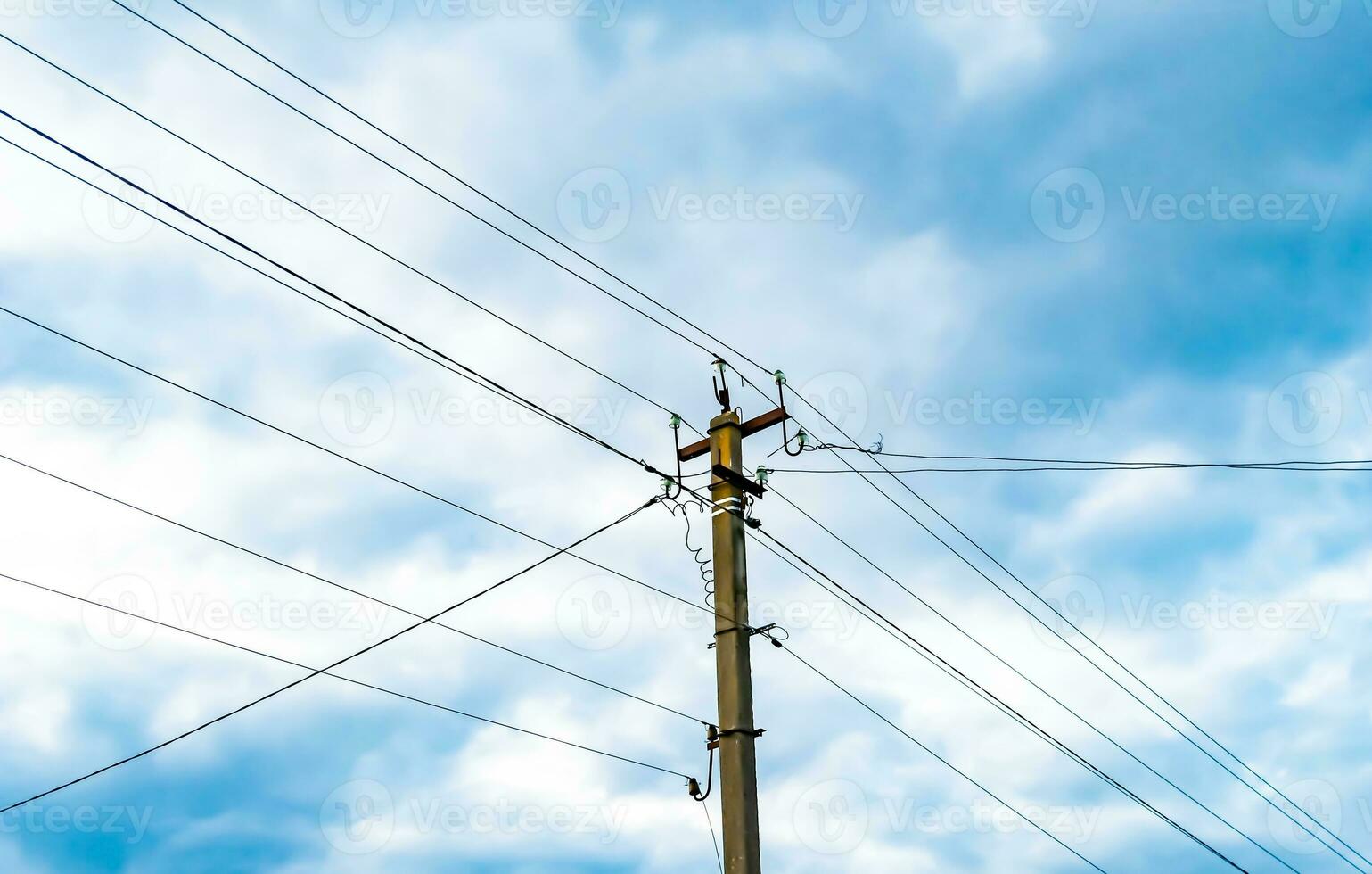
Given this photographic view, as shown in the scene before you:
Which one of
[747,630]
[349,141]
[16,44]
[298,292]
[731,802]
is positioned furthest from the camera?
[747,630]

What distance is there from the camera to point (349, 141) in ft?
44.9

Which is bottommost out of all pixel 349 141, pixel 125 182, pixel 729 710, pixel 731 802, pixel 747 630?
pixel 731 802

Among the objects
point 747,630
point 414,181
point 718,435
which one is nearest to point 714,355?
point 718,435

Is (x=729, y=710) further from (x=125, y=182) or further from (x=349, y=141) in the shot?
(x=125, y=182)

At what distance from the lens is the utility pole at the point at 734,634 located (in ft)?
48.4

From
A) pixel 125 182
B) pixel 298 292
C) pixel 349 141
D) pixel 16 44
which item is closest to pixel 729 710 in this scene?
pixel 298 292

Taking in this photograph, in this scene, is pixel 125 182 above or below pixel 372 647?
above

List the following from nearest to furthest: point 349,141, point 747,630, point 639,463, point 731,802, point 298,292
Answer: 1. point 298,292
2. point 349,141
3. point 731,802
4. point 747,630
5. point 639,463

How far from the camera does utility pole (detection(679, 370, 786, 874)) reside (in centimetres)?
1475

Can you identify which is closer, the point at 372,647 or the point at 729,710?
the point at 729,710

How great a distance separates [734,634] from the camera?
15766 mm

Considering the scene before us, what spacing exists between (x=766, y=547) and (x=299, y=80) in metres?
8.62

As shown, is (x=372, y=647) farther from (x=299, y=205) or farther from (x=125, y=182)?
(x=125, y=182)

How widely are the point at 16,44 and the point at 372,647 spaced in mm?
8841
